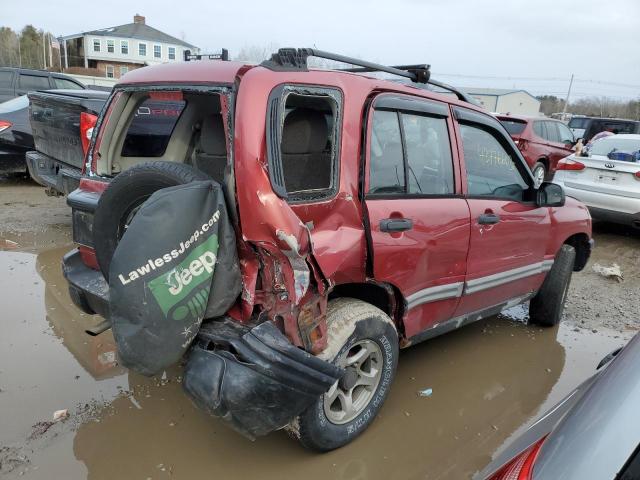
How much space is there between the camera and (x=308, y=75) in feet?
7.95

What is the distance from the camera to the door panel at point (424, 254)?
2660 millimetres

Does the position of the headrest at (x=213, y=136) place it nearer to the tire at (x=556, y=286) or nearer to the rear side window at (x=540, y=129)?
the tire at (x=556, y=286)

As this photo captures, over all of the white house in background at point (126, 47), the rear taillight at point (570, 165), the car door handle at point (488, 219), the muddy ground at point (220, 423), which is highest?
the white house in background at point (126, 47)

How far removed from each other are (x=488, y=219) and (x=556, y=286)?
1460mm

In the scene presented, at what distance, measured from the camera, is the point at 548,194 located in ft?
12.1

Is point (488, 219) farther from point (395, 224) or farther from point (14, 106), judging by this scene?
point (14, 106)

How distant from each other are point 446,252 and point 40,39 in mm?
82506

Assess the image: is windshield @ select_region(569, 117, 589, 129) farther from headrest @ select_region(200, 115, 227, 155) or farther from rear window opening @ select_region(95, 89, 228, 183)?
headrest @ select_region(200, 115, 227, 155)

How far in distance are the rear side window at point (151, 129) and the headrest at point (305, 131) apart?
112cm

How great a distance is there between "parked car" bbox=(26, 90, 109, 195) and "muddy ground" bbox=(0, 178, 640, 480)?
49.8 inches

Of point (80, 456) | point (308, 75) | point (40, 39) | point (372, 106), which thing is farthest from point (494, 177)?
point (40, 39)

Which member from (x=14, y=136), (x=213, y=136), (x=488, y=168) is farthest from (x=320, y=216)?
(x=14, y=136)

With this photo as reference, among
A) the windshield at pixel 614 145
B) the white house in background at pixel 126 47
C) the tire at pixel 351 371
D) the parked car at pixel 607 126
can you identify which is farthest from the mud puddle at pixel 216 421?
the white house in background at pixel 126 47

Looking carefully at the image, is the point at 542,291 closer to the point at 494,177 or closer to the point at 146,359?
the point at 494,177
